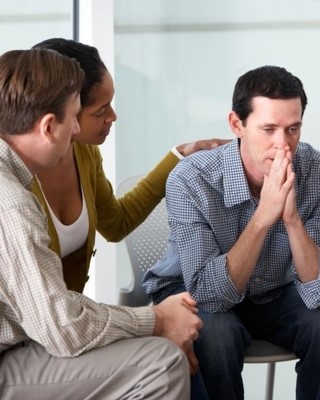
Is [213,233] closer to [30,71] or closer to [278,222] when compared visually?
[278,222]

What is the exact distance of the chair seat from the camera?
85.2 inches

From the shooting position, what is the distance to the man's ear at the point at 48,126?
171cm

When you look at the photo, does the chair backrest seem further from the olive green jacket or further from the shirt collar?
the shirt collar

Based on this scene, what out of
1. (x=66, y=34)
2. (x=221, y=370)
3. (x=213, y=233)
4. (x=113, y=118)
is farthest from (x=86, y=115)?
(x=66, y=34)

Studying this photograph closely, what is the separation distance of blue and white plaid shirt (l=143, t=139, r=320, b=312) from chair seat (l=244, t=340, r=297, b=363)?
0.43 feet

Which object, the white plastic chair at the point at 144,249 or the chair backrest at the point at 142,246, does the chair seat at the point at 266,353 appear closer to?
the white plastic chair at the point at 144,249

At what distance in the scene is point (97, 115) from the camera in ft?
7.27

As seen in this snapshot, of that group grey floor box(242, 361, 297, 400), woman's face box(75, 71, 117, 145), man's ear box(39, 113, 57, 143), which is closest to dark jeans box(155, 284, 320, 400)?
woman's face box(75, 71, 117, 145)

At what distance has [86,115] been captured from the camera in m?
2.20

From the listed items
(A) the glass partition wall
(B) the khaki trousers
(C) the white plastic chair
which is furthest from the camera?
(A) the glass partition wall

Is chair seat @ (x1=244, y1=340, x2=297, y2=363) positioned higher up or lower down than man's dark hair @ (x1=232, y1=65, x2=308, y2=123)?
lower down

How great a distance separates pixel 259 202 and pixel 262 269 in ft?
0.62

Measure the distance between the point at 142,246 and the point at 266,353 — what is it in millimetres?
578

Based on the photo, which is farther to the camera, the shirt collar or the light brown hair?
the shirt collar
